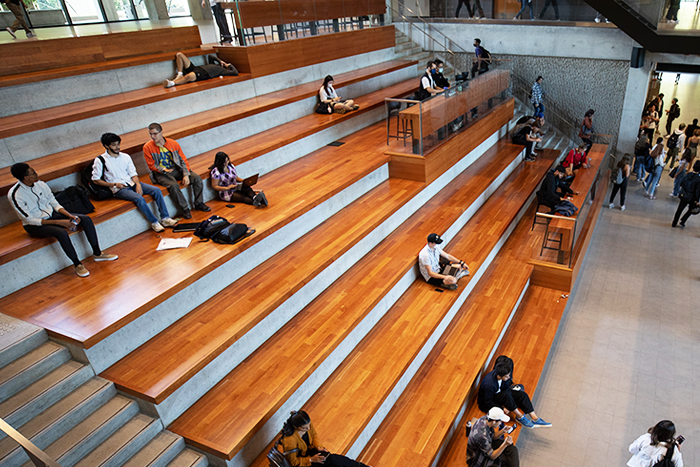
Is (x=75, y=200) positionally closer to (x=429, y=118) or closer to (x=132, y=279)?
(x=132, y=279)

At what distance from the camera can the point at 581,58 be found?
10.6 m

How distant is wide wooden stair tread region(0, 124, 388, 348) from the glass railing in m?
1.78

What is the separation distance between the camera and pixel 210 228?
482 centimetres

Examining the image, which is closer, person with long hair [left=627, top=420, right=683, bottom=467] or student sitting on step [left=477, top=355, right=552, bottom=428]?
person with long hair [left=627, top=420, right=683, bottom=467]

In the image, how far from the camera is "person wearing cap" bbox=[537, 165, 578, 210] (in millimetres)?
7532

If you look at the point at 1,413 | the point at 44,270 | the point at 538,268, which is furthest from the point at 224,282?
the point at 538,268

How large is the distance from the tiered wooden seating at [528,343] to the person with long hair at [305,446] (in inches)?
55.5

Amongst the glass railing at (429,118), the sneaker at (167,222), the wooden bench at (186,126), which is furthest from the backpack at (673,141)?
the sneaker at (167,222)

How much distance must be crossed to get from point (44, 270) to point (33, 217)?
53 cm

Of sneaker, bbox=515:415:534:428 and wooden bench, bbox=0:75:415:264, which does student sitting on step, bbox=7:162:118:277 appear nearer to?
wooden bench, bbox=0:75:415:264

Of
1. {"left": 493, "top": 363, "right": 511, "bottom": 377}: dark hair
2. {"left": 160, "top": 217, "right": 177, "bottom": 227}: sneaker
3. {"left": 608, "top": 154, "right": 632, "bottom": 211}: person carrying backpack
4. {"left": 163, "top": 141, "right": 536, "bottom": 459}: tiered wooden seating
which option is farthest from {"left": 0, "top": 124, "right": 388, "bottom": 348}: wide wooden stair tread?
{"left": 608, "top": 154, "right": 632, "bottom": 211}: person carrying backpack

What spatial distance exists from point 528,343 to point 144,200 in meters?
5.04

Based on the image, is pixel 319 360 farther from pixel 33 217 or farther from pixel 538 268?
pixel 538 268

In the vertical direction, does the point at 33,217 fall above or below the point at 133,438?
above
